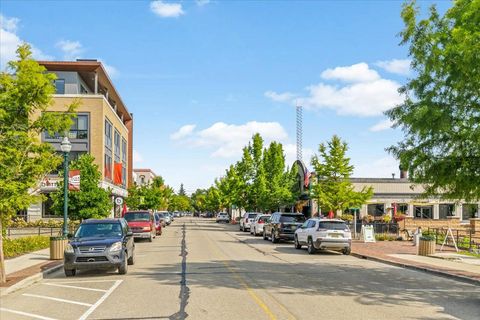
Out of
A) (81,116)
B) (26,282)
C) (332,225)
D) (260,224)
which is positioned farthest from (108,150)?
(26,282)

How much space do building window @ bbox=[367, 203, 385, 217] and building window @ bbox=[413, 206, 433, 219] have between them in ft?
10.9

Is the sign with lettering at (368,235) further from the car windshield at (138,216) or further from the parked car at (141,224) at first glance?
the car windshield at (138,216)

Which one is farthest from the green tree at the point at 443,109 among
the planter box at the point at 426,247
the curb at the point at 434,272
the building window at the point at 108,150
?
the building window at the point at 108,150

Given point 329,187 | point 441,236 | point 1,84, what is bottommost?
point 441,236

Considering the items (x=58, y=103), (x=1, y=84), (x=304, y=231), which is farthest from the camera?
(x=58, y=103)

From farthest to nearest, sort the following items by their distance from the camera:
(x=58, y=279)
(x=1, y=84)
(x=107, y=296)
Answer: (x=58, y=279) → (x=1, y=84) → (x=107, y=296)

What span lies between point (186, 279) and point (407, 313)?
256 inches

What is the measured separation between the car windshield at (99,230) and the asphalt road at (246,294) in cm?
118

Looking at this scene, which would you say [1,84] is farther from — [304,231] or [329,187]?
[329,187]

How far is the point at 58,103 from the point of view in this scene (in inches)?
2039

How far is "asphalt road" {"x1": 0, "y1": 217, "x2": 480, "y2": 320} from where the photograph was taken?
9.99 m

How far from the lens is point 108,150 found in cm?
5778

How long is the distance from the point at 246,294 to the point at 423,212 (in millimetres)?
47771

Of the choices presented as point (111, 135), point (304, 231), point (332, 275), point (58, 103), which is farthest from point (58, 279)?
point (111, 135)
